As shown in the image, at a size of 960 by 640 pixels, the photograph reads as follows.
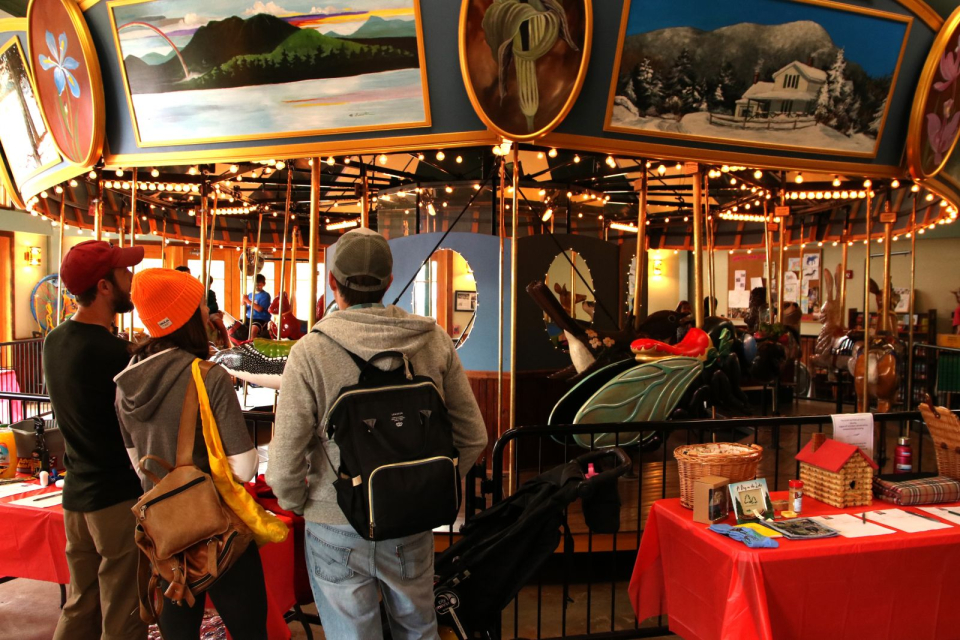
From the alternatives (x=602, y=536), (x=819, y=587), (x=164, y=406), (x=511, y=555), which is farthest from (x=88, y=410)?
(x=602, y=536)

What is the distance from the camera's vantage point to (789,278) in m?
14.1

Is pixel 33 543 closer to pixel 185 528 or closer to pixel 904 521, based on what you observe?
pixel 185 528

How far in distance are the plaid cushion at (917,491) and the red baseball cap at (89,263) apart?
3.21m

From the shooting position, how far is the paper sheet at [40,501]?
274 cm

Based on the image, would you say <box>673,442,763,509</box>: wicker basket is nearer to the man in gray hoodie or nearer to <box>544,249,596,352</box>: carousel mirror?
the man in gray hoodie

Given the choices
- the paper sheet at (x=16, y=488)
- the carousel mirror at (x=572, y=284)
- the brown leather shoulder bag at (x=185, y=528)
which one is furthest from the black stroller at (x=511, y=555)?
the carousel mirror at (x=572, y=284)

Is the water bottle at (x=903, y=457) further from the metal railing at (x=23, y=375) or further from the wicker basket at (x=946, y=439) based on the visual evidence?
the metal railing at (x=23, y=375)

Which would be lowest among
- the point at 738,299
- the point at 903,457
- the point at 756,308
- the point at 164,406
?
the point at 903,457

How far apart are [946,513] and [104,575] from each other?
128 inches

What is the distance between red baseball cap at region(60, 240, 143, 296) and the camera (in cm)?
211

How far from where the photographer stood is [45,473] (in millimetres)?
3027

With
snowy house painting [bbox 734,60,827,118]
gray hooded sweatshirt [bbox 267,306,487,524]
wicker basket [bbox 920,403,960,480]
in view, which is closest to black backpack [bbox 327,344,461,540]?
gray hooded sweatshirt [bbox 267,306,487,524]

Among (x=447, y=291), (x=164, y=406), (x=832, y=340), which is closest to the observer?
(x=164, y=406)

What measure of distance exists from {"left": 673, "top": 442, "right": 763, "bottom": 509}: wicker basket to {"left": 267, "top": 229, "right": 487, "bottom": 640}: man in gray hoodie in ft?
4.30
